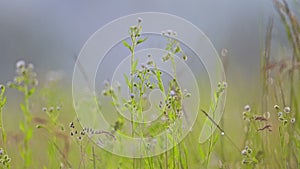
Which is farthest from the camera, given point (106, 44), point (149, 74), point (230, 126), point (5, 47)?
point (5, 47)

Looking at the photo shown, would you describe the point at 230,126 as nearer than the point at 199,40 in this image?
No

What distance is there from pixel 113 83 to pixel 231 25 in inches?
130

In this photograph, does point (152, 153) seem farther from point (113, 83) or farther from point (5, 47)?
point (5, 47)

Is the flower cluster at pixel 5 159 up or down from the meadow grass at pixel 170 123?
down

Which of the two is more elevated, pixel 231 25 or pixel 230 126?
pixel 231 25

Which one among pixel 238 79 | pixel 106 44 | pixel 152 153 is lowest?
pixel 152 153

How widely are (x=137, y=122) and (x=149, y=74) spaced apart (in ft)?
0.44

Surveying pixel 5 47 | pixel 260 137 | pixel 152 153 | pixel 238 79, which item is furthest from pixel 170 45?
pixel 5 47

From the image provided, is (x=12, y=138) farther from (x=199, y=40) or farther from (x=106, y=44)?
(x=199, y=40)

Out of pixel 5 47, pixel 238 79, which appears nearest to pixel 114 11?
pixel 5 47

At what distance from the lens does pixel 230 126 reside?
2596 millimetres

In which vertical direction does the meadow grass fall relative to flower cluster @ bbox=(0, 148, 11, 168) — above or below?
above

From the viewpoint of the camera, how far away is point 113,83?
5.84ft

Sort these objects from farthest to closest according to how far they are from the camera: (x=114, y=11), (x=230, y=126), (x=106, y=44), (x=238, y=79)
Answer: (x=114, y=11) < (x=238, y=79) < (x=230, y=126) < (x=106, y=44)
